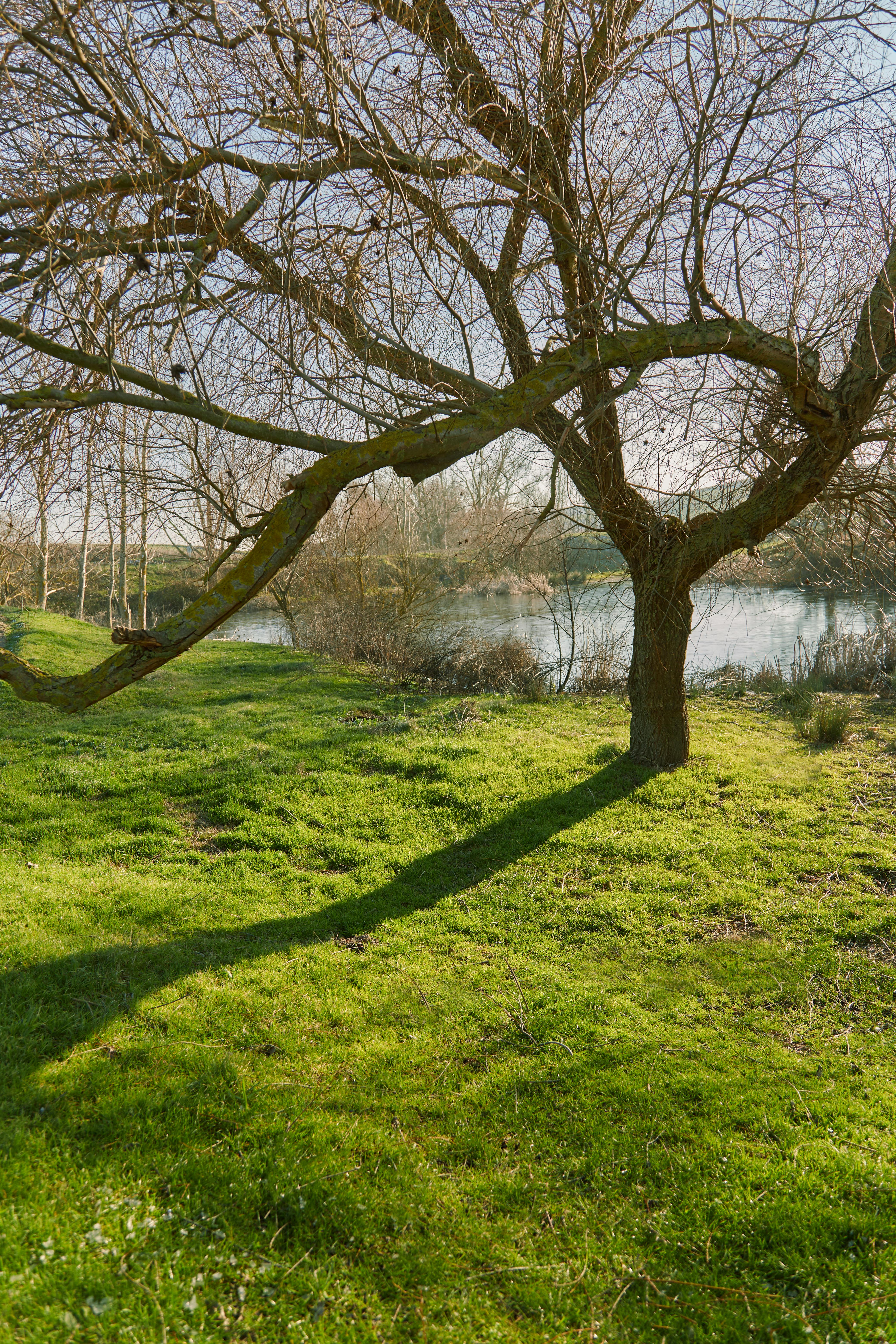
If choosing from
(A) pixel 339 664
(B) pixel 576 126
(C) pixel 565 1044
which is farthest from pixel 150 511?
(A) pixel 339 664

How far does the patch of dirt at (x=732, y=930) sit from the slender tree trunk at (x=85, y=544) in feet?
19.5

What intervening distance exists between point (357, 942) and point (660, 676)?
4499mm

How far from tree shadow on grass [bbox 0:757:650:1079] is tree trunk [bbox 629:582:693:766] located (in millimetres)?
678

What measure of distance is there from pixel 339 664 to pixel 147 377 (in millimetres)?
10408

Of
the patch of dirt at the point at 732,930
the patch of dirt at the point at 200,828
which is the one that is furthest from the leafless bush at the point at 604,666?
the patch of dirt at the point at 200,828

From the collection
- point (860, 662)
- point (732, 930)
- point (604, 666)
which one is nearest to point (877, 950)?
point (732, 930)

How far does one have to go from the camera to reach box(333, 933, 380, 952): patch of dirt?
Result: 5430 millimetres

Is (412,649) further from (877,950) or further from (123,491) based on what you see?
(877,950)

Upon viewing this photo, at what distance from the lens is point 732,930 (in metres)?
5.66

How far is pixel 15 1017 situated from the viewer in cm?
402

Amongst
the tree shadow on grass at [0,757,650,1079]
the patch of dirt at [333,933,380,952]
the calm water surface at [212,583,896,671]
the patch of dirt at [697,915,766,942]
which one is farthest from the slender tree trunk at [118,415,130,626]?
the patch of dirt at [697,915,766,942]

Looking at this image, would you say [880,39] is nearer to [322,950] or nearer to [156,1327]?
[322,950]

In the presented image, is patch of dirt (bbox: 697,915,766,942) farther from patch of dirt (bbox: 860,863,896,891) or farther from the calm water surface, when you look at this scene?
the calm water surface

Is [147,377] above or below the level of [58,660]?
above
